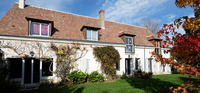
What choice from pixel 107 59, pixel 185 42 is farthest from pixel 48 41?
pixel 185 42

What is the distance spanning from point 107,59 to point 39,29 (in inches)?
279

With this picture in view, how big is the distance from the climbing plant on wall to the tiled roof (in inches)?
63.9

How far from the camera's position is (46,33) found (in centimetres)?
979

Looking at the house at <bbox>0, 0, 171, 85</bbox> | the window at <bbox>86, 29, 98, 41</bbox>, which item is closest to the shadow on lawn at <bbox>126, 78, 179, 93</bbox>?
the house at <bbox>0, 0, 171, 85</bbox>

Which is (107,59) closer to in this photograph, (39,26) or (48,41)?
(48,41)

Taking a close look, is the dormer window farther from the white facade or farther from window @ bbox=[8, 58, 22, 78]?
window @ bbox=[8, 58, 22, 78]

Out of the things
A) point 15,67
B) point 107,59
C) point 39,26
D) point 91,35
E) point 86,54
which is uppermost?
point 39,26

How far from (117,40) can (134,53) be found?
2.98m

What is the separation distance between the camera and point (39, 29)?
31.2 feet

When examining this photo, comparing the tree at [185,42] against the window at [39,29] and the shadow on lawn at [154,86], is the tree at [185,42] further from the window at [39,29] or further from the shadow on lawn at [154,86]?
the window at [39,29]

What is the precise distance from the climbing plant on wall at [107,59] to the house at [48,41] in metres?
0.57

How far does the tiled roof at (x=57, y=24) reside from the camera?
909 cm

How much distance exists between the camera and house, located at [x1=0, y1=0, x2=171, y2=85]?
28.1ft

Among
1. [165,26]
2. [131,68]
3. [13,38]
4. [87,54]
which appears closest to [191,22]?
[165,26]
